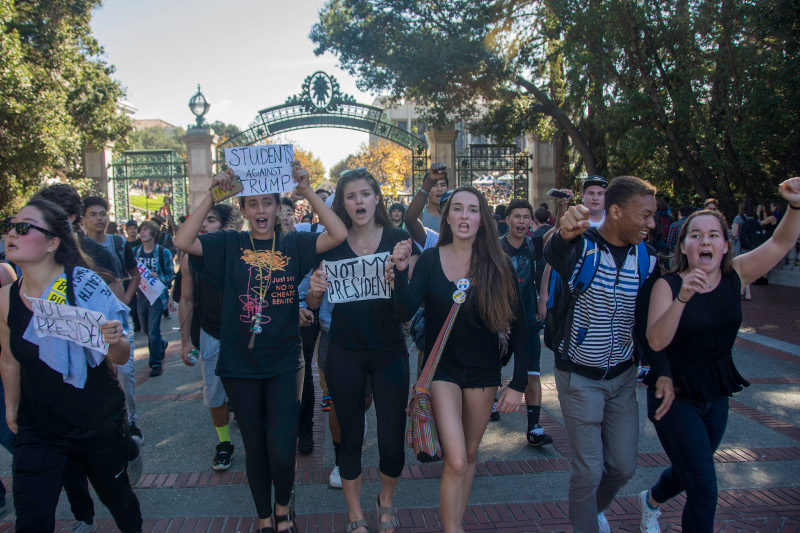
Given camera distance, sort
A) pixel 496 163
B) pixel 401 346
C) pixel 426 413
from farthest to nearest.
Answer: pixel 496 163 → pixel 401 346 → pixel 426 413

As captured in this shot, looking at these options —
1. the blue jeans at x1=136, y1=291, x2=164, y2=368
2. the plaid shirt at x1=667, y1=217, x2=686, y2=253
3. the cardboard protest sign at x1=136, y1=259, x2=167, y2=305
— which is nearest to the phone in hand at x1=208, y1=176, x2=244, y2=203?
the cardboard protest sign at x1=136, y1=259, x2=167, y2=305

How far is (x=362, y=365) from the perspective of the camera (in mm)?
3457

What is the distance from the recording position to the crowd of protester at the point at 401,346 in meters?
2.86

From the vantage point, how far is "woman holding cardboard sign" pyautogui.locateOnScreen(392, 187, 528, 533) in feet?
10.4

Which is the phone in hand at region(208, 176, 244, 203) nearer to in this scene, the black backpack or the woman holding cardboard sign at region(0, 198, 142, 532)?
the woman holding cardboard sign at region(0, 198, 142, 532)

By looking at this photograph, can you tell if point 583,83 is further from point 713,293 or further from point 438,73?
point 713,293

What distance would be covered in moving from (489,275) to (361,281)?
0.73 meters

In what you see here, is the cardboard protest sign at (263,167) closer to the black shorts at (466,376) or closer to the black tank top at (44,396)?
the black tank top at (44,396)

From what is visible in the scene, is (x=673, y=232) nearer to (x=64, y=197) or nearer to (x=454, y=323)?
(x=454, y=323)

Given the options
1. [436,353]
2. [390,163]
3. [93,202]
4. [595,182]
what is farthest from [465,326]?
[390,163]

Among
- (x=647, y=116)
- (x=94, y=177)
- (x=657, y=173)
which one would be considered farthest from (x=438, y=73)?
(x=94, y=177)

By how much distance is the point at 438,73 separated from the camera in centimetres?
1684

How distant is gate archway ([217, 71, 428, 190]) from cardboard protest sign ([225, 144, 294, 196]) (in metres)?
15.4

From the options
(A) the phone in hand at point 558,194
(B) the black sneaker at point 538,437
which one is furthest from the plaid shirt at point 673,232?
(B) the black sneaker at point 538,437
